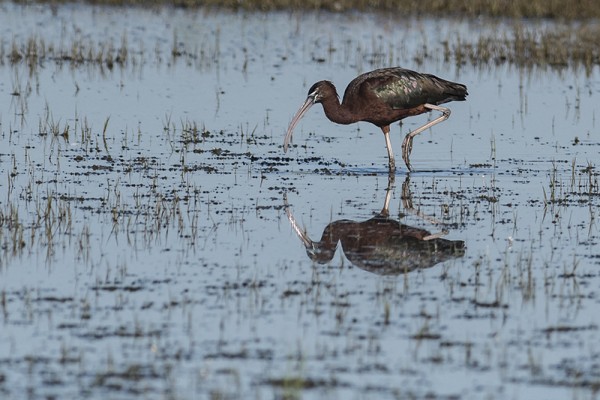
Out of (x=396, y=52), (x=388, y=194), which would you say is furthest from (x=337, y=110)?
(x=396, y=52)

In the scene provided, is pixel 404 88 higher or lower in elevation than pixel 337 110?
higher

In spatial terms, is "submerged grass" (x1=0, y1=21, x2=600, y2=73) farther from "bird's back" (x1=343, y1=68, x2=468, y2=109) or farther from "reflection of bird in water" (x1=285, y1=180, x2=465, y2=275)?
"reflection of bird in water" (x1=285, y1=180, x2=465, y2=275)

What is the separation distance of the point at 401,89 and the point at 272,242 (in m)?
4.70

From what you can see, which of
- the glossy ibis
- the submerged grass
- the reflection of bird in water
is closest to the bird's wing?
the glossy ibis

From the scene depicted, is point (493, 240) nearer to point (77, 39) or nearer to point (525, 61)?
point (525, 61)

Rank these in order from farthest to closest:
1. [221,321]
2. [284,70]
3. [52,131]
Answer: [284,70], [52,131], [221,321]

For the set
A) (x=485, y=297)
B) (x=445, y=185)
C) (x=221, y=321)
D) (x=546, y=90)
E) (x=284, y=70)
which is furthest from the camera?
(x=284, y=70)

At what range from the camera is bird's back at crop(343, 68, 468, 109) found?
1523cm

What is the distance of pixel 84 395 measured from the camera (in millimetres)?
7242

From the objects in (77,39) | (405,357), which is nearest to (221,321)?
(405,357)

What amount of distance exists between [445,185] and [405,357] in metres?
6.47

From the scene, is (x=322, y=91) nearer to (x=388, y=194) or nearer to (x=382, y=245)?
(x=388, y=194)

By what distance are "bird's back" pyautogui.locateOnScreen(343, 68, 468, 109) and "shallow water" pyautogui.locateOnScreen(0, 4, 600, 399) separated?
30.1 inches

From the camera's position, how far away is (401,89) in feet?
50.6
